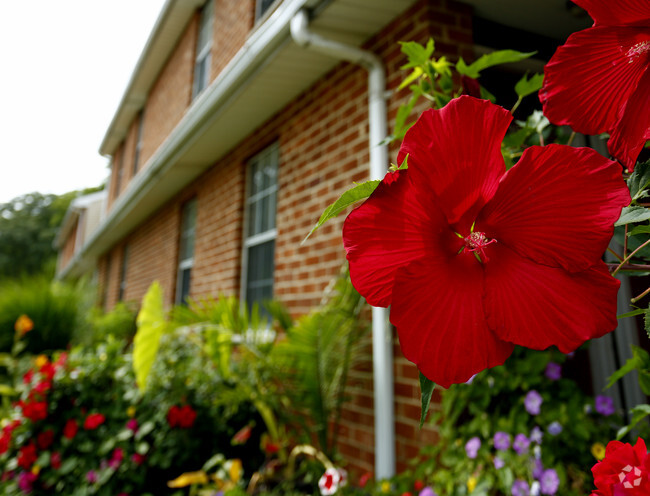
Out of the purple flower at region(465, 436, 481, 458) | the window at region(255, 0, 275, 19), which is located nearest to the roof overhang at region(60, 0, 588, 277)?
the window at region(255, 0, 275, 19)

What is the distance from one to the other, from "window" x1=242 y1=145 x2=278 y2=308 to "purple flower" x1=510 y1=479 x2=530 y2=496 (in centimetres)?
270

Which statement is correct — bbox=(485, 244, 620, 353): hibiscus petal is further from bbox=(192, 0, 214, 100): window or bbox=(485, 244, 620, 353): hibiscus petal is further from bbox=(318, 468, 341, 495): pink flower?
bbox=(192, 0, 214, 100): window

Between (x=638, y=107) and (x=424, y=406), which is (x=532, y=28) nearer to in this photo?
(x=638, y=107)

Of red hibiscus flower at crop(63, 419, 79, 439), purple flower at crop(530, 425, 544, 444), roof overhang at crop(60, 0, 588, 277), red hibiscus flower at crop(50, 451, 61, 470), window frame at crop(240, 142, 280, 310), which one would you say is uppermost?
roof overhang at crop(60, 0, 588, 277)

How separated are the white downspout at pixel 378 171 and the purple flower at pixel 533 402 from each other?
0.78m

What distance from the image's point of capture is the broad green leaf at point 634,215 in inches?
16.6

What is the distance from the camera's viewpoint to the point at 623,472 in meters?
0.39

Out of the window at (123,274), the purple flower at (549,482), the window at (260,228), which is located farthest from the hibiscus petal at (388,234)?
the window at (123,274)

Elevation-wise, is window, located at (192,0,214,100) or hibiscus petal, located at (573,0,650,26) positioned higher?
window, located at (192,0,214,100)

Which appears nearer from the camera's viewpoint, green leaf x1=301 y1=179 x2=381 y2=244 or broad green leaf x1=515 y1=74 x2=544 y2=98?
green leaf x1=301 y1=179 x2=381 y2=244

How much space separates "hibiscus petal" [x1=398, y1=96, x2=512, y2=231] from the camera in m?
0.39

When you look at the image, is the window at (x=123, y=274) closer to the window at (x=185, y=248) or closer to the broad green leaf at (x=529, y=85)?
the window at (x=185, y=248)

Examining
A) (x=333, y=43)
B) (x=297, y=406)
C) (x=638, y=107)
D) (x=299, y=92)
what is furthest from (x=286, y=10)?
(x=638, y=107)

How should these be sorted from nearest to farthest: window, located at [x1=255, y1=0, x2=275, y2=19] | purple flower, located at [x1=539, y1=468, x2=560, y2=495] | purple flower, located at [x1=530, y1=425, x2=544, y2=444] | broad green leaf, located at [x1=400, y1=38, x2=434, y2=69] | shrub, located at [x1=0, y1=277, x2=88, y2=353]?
broad green leaf, located at [x1=400, y1=38, x2=434, y2=69]
purple flower, located at [x1=539, y1=468, x2=560, y2=495]
purple flower, located at [x1=530, y1=425, x2=544, y2=444]
window, located at [x1=255, y1=0, x2=275, y2=19]
shrub, located at [x1=0, y1=277, x2=88, y2=353]
